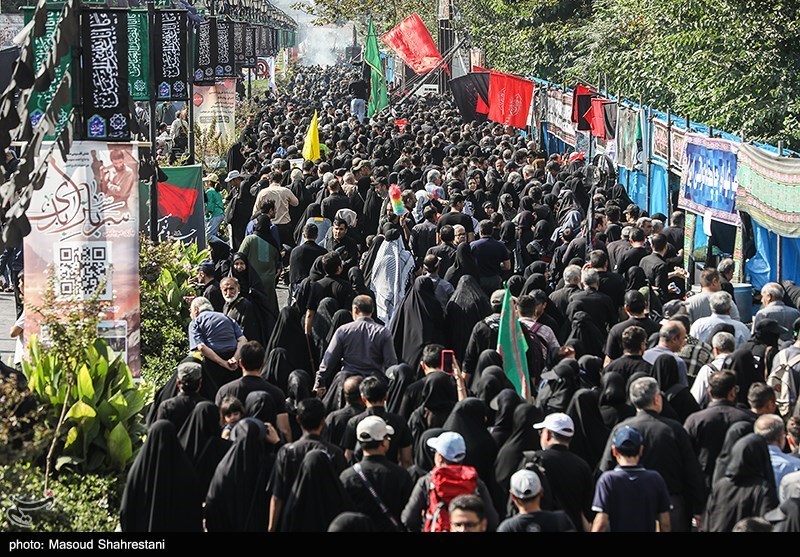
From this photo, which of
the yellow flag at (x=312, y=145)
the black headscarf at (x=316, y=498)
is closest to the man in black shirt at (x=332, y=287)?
the black headscarf at (x=316, y=498)

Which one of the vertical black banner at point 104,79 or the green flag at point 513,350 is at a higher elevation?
the vertical black banner at point 104,79

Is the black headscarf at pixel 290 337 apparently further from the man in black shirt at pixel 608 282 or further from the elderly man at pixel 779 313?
the elderly man at pixel 779 313

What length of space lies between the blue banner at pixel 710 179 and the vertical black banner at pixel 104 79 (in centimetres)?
622

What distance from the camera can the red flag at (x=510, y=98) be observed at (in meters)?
29.0

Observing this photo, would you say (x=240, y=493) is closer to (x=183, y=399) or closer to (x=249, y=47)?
(x=183, y=399)

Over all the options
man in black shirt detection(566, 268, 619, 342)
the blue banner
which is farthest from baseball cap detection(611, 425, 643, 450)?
the blue banner

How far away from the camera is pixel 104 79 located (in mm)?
13492

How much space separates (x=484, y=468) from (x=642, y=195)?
14.2 m

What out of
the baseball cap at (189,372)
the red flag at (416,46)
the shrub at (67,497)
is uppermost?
the baseball cap at (189,372)

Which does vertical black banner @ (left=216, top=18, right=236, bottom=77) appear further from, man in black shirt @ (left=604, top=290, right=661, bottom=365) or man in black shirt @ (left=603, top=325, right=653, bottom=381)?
man in black shirt @ (left=603, top=325, right=653, bottom=381)

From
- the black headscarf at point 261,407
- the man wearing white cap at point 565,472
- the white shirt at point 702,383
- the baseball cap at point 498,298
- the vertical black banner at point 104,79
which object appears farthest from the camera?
the vertical black banner at point 104,79

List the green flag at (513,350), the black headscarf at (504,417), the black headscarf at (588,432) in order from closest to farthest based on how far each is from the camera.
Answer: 1. the black headscarf at (504,417)
2. the black headscarf at (588,432)
3. the green flag at (513,350)

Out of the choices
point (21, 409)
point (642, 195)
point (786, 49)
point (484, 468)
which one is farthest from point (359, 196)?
point (484, 468)

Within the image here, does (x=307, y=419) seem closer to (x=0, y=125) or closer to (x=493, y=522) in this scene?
Answer: (x=493, y=522)
